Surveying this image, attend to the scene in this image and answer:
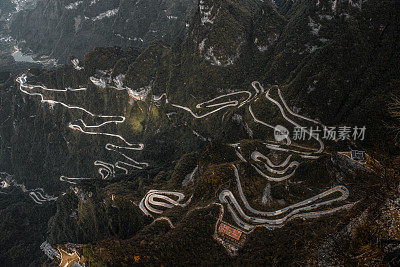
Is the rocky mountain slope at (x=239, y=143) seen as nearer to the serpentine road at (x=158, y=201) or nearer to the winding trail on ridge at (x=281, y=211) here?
the winding trail on ridge at (x=281, y=211)

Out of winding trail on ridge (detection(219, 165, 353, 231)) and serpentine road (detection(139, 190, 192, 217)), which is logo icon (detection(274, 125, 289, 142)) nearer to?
winding trail on ridge (detection(219, 165, 353, 231))

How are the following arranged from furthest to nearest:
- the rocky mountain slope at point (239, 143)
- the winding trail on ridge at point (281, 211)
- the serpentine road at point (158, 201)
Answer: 1. the serpentine road at point (158, 201)
2. the winding trail on ridge at point (281, 211)
3. the rocky mountain slope at point (239, 143)

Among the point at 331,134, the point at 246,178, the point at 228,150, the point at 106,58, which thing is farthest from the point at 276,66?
the point at 106,58

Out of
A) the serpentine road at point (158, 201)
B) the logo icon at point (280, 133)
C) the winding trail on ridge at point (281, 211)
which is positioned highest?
the logo icon at point (280, 133)

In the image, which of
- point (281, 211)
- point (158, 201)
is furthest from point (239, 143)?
point (281, 211)

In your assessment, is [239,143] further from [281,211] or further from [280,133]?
[281,211]

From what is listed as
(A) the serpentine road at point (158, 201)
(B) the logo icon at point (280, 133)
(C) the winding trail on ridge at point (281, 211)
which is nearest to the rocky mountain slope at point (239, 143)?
(C) the winding trail on ridge at point (281, 211)

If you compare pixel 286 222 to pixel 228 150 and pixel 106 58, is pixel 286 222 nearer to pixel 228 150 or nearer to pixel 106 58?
pixel 228 150

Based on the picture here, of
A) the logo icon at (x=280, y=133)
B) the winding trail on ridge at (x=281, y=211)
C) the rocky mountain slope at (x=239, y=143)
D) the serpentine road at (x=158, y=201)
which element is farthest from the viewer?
the logo icon at (x=280, y=133)
